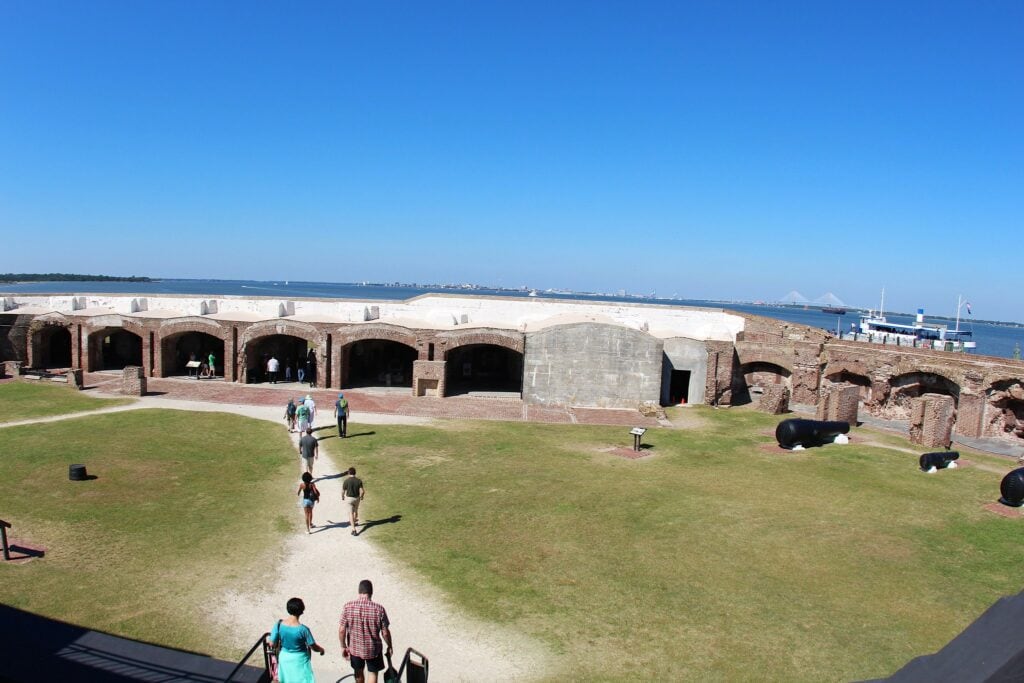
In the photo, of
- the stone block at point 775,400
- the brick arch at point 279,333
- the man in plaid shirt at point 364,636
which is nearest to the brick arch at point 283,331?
the brick arch at point 279,333

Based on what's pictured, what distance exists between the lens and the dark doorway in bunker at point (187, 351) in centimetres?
2789

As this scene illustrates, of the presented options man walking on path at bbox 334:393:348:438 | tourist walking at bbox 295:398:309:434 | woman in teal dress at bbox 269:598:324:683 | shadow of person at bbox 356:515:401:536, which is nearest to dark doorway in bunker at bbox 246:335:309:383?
man walking on path at bbox 334:393:348:438

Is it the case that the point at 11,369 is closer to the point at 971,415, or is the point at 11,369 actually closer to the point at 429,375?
the point at 429,375

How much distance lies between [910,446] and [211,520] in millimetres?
19873

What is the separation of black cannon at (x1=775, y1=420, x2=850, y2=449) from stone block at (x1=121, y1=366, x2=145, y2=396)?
21979mm

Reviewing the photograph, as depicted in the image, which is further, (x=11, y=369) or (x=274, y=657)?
(x=11, y=369)

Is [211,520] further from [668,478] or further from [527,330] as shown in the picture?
[527,330]

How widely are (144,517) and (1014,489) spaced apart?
1794 cm

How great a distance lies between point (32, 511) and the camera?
39.5ft

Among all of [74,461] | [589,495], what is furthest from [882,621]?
[74,461]

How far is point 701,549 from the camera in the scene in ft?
37.3

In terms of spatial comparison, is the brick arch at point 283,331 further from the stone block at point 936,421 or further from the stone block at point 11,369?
the stone block at point 936,421

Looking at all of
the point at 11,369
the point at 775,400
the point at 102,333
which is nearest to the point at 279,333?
the point at 102,333

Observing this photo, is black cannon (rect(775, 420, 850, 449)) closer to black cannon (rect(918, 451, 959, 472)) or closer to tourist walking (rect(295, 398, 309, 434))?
black cannon (rect(918, 451, 959, 472))
